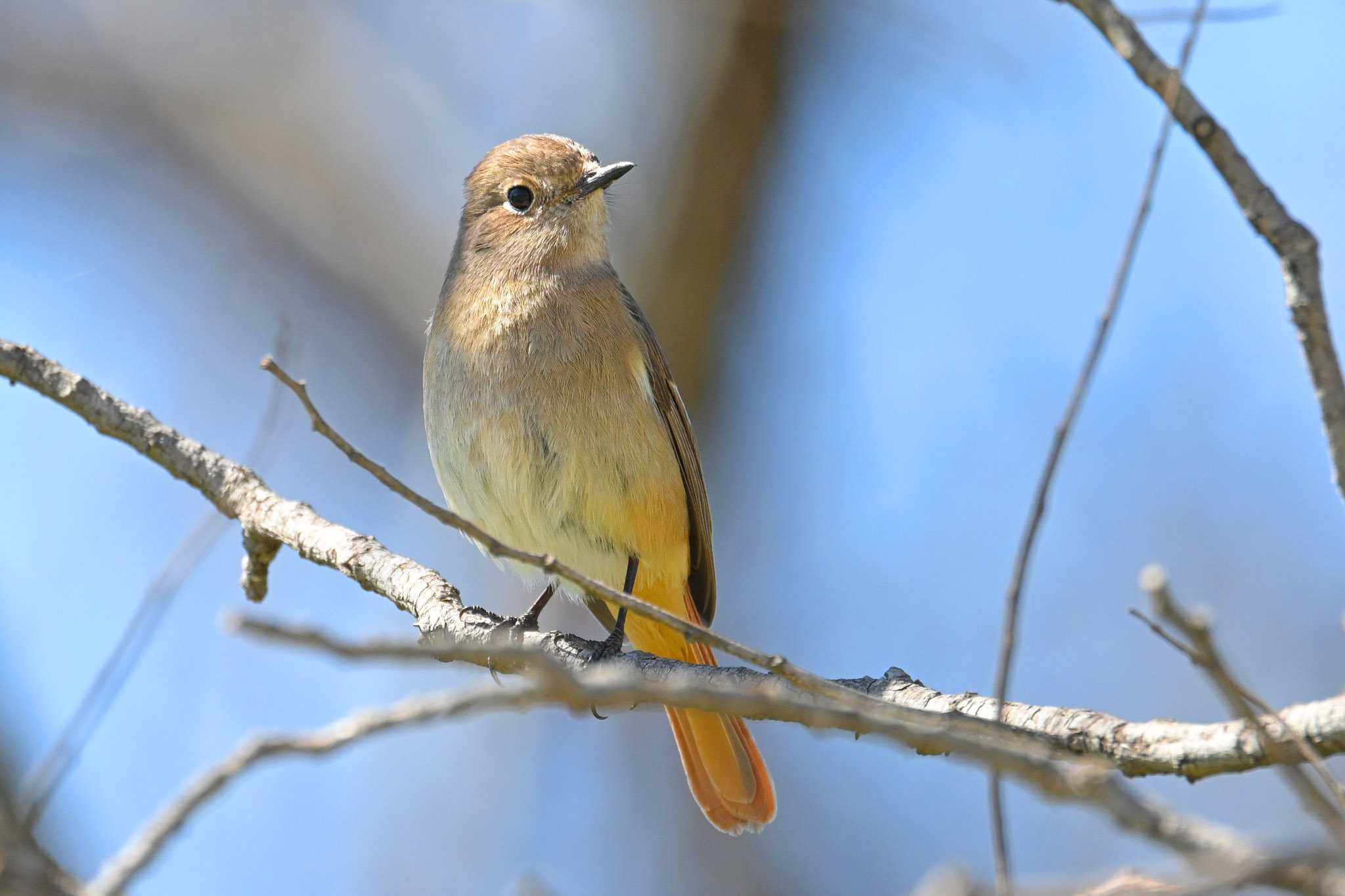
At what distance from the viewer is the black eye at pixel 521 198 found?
15.9 ft

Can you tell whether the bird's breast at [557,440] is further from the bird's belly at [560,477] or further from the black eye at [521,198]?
the black eye at [521,198]

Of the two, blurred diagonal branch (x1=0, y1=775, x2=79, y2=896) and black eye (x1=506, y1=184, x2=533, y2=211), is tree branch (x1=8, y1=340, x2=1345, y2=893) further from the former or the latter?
black eye (x1=506, y1=184, x2=533, y2=211)

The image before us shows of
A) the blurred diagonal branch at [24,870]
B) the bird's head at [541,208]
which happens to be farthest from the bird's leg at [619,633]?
the blurred diagonal branch at [24,870]

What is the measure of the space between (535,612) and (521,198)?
167 centimetres

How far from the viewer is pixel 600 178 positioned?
188 inches

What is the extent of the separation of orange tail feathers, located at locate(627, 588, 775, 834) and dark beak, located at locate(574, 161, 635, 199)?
1679 mm

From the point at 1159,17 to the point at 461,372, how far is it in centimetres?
243

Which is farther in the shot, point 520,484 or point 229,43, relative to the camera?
point 229,43

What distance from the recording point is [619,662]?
3383 mm

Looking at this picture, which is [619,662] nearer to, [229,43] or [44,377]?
[44,377]

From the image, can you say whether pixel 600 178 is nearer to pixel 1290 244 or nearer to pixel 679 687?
pixel 1290 244

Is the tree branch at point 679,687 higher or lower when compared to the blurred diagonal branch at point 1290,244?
lower

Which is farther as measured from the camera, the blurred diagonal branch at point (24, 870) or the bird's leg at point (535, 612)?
the bird's leg at point (535, 612)

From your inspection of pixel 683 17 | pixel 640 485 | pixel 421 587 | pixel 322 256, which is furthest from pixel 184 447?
pixel 683 17
